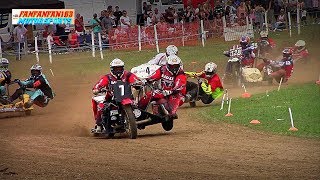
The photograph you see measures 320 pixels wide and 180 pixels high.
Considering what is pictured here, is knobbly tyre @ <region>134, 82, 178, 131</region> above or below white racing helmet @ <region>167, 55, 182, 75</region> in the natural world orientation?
below

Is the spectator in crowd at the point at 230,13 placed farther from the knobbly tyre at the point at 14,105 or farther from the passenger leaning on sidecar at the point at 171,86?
the passenger leaning on sidecar at the point at 171,86

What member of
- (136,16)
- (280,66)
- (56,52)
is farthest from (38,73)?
(136,16)

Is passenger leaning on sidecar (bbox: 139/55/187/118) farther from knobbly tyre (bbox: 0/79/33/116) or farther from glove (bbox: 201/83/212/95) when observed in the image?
knobbly tyre (bbox: 0/79/33/116)

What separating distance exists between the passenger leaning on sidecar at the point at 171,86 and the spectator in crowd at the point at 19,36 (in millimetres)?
20787

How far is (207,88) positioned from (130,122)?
7.35 m

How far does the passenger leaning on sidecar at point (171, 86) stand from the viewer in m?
19.4

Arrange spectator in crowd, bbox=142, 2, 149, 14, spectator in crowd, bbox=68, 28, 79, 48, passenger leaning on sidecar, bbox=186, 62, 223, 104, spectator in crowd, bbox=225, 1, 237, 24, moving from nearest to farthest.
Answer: passenger leaning on sidecar, bbox=186, 62, 223, 104 < spectator in crowd, bbox=68, 28, 79, 48 < spectator in crowd, bbox=225, 1, 237, 24 < spectator in crowd, bbox=142, 2, 149, 14

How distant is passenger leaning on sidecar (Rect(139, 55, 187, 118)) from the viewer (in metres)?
19.4

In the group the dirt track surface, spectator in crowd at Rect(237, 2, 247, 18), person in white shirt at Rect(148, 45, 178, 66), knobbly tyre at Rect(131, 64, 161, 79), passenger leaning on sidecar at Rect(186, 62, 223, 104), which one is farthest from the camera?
spectator in crowd at Rect(237, 2, 247, 18)

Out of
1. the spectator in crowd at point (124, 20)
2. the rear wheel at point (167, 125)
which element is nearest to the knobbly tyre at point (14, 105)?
the rear wheel at point (167, 125)

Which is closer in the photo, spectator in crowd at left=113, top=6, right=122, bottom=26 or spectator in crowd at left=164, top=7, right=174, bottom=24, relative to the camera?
spectator in crowd at left=113, top=6, right=122, bottom=26

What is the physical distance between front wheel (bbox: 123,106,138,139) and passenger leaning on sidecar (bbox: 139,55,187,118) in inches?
39.0

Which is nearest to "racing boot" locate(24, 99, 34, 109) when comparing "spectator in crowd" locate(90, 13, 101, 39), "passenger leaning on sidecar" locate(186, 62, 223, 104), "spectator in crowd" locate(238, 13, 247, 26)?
"passenger leaning on sidecar" locate(186, 62, 223, 104)

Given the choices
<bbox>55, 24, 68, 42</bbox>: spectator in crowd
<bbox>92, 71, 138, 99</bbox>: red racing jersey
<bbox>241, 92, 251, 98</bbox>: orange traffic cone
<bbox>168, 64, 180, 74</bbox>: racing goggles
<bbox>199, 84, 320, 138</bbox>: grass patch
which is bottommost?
<bbox>241, 92, 251, 98</bbox>: orange traffic cone
